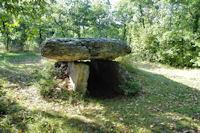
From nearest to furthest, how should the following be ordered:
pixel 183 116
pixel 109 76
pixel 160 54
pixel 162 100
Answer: pixel 183 116
pixel 162 100
pixel 109 76
pixel 160 54

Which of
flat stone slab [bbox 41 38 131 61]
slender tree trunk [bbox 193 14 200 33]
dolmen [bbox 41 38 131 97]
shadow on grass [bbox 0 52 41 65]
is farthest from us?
slender tree trunk [bbox 193 14 200 33]

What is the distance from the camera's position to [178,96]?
19.5ft

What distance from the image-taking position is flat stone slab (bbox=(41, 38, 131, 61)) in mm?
5105

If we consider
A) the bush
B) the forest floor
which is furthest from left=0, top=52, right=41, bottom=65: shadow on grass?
the bush

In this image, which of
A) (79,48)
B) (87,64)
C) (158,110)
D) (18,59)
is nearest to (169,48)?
(87,64)

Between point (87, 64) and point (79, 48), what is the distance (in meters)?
1.02

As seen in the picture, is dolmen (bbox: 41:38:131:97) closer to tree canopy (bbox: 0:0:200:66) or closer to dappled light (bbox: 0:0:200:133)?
dappled light (bbox: 0:0:200:133)

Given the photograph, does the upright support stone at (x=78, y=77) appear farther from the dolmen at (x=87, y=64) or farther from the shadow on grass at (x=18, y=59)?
the shadow on grass at (x=18, y=59)

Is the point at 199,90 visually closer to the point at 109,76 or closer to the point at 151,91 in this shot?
the point at 151,91

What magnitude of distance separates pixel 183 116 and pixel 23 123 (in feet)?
13.4

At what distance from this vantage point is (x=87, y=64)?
6188 millimetres

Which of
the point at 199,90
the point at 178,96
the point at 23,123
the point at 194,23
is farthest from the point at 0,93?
the point at 194,23

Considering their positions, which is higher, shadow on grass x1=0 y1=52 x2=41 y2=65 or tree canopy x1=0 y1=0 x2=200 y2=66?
tree canopy x1=0 y1=0 x2=200 y2=66

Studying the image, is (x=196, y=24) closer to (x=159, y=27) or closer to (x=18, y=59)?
(x=159, y=27)
